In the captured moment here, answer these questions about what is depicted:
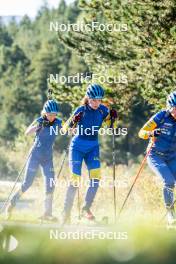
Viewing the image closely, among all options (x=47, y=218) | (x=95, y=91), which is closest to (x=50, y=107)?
(x=95, y=91)

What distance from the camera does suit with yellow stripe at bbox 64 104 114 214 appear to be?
666 cm

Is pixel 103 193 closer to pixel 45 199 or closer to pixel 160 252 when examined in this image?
pixel 45 199

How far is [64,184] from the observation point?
678 centimetres

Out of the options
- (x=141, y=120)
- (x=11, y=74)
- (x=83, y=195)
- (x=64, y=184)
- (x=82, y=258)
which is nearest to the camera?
(x=82, y=258)

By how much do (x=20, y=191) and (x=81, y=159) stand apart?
3.92 feet

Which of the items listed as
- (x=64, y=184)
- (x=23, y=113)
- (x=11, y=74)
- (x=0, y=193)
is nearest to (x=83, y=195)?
(x=64, y=184)

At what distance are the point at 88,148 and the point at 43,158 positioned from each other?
0.80 m

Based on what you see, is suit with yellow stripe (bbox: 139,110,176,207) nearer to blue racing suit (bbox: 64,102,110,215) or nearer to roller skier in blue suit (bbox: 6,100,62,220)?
blue racing suit (bbox: 64,102,110,215)

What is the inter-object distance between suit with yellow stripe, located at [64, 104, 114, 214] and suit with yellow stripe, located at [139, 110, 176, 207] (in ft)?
1.49

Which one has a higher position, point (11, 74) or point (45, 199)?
point (11, 74)

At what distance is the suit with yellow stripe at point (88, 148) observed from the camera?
6656 mm

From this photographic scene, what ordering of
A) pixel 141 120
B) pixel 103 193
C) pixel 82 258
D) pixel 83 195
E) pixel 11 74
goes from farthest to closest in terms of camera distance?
pixel 11 74 → pixel 141 120 → pixel 103 193 → pixel 83 195 → pixel 82 258

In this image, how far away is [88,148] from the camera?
6.80 metres

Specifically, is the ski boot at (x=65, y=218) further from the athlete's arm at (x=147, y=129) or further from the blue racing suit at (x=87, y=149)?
the athlete's arm at (x=147, y=129)
